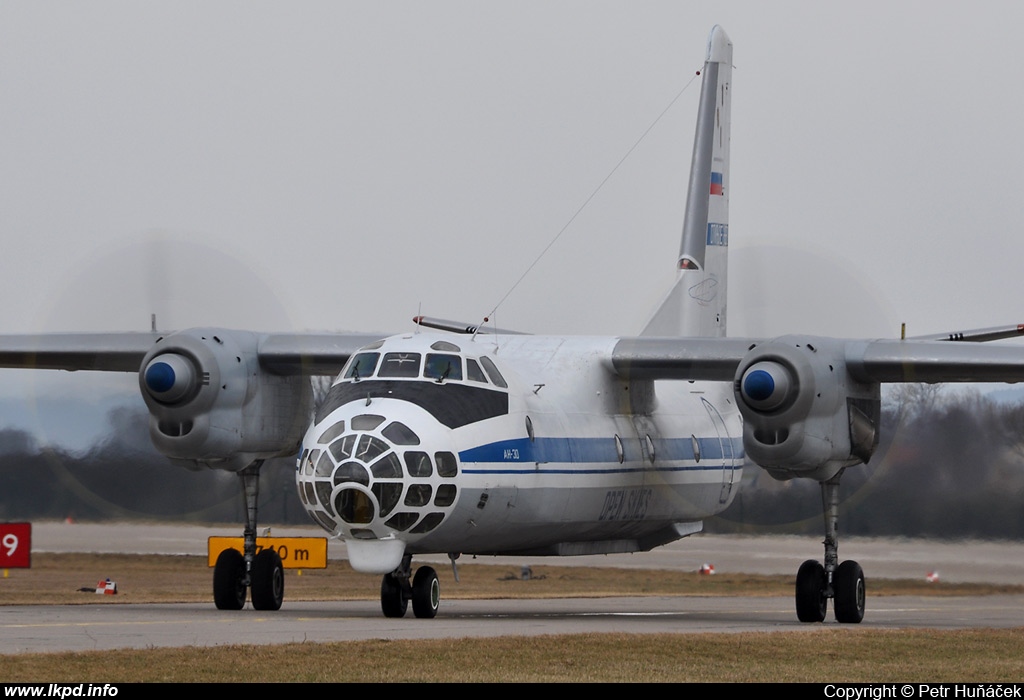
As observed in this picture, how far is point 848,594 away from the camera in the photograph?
20922mm

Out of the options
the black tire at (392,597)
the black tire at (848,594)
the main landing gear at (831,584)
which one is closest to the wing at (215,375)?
the black tire at (392,597)

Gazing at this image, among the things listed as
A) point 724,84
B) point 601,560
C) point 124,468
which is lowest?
point 601,560

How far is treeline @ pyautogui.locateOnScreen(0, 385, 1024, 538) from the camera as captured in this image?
29047 mm

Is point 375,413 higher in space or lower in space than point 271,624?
higher

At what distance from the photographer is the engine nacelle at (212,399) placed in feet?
68.5

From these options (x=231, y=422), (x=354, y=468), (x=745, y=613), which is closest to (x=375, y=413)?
(x=354, y=468)

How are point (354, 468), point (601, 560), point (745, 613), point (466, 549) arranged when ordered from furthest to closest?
point (601, 560) → point (745, 613) → point (466, 549) → point (354, 468)

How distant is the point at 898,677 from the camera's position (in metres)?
13.6

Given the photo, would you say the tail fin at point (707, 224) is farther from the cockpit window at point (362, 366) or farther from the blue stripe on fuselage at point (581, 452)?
the cockpit window at point (362, 366)

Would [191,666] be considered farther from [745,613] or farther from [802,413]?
[745,613]

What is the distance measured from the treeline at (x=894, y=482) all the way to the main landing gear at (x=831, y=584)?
6.46 m

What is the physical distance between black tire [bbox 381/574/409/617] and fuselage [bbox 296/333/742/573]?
2.84 ft

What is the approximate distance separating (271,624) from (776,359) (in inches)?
262
